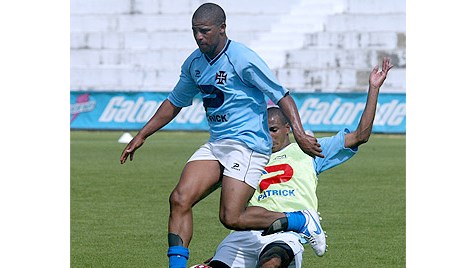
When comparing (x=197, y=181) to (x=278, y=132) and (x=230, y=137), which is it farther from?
(x=278, y=132)

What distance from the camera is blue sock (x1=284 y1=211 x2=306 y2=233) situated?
8273 mm

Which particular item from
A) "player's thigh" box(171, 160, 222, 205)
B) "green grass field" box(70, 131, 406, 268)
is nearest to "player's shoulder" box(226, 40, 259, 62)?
"player's thigh" box(171, 160, 222, 205)

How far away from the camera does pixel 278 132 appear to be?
8.90 m

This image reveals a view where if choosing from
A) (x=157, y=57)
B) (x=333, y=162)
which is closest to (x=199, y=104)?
(x=157, y=57)

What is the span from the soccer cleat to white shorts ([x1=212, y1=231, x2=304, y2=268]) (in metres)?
0.10

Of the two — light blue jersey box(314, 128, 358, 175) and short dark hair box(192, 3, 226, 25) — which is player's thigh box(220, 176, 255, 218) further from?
short dark hair box(192, 3, 226, 25)

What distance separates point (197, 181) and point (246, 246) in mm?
678

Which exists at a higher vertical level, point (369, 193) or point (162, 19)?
point (162, 19)

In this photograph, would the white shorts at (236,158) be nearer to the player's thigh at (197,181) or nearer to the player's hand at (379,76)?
the player's thigh at (197,181)

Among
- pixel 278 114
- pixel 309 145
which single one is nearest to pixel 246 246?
pixel 309 145

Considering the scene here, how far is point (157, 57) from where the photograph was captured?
41.7 m

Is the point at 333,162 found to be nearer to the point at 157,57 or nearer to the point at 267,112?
the point at 267,112
